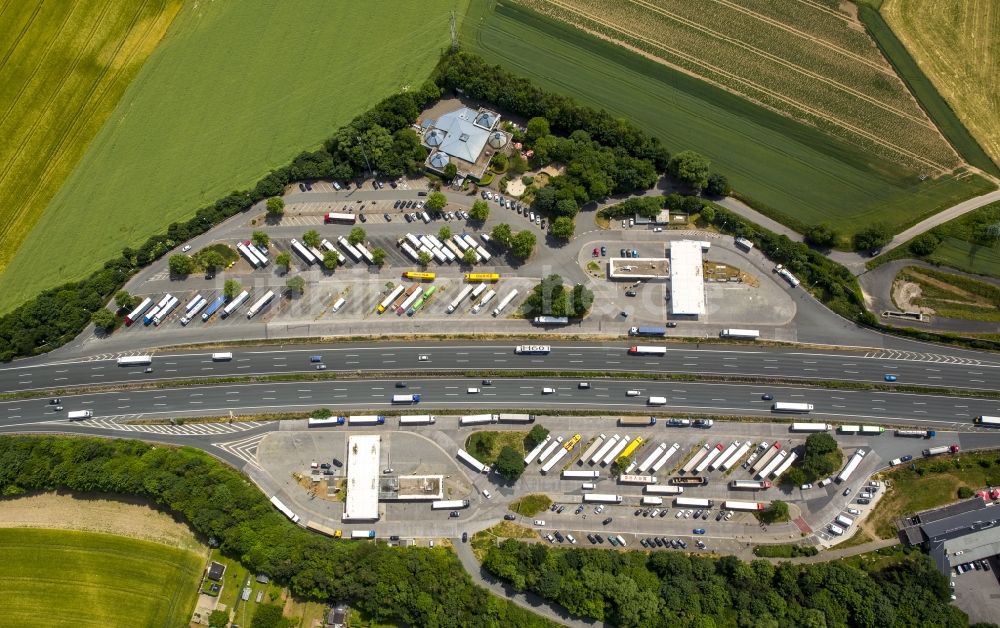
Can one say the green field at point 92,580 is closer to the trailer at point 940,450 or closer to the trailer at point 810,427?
the trailer at point 810,427

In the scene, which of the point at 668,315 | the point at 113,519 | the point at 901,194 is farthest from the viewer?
the point at 901,194

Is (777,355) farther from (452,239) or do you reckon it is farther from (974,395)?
(452,239)

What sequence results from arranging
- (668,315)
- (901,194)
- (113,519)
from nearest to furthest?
(113,519), (668,315), (901,194)

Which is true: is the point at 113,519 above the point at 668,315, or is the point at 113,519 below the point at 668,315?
below

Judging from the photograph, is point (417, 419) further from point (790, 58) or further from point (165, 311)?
point (790, 58)

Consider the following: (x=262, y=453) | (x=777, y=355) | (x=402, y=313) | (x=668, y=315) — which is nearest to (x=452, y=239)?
(x=402, y=313)

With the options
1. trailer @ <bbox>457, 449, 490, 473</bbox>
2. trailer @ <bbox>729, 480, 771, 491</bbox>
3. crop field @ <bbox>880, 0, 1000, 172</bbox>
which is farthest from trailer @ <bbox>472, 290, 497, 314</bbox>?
crop field @ <bbox>880, 0, 1000, 172</bbox>

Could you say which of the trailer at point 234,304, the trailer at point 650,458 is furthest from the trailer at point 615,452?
the trailer at point 234,304
